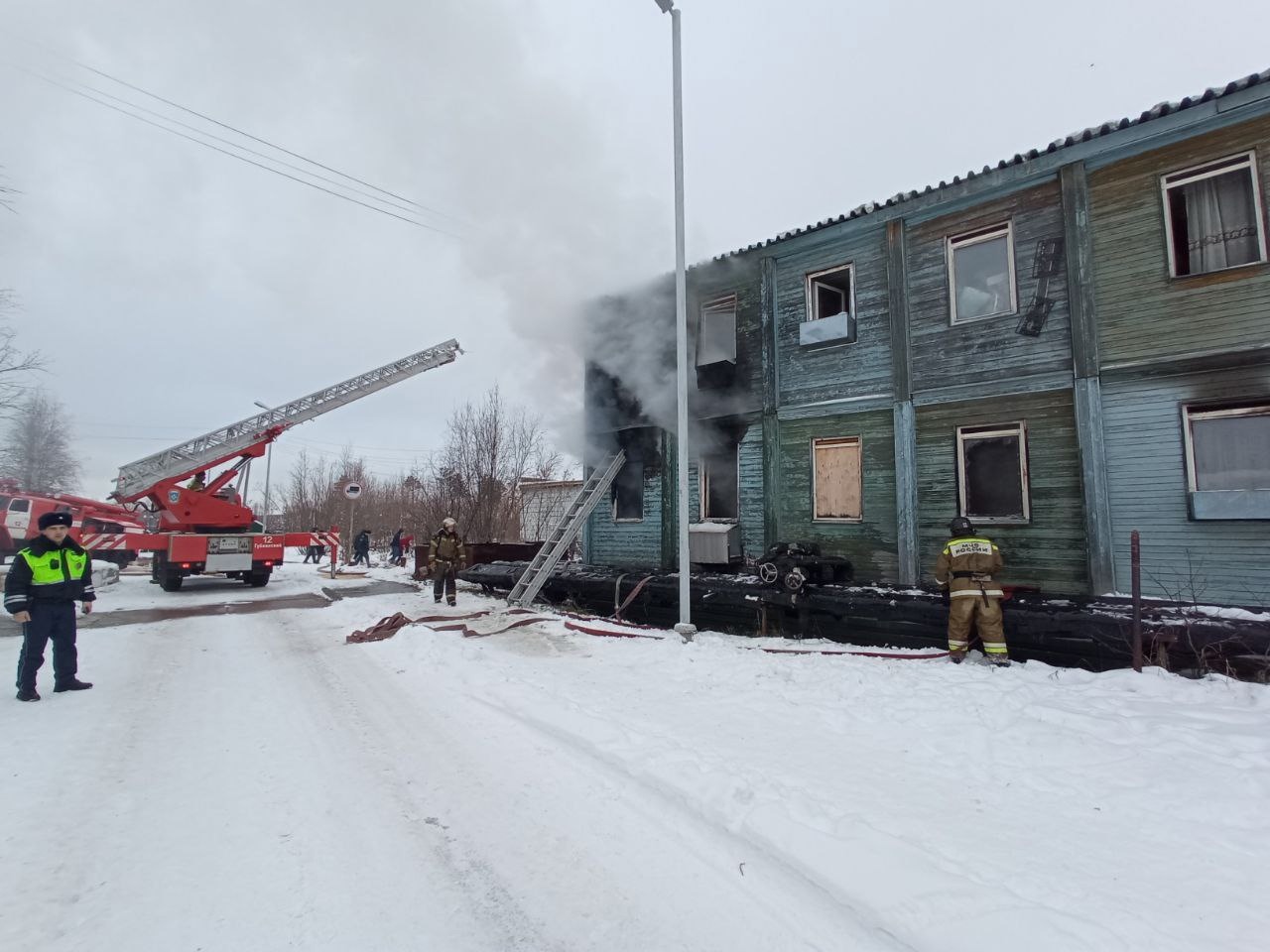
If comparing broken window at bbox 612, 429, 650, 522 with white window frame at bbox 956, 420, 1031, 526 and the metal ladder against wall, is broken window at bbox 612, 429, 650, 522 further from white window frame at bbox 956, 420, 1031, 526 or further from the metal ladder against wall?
white window frame at bbox 956, 420, 1031, 526

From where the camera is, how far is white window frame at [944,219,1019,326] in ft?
27.6

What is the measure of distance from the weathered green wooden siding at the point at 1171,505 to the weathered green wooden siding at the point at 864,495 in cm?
274

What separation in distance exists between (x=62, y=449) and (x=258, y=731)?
55.6 meters

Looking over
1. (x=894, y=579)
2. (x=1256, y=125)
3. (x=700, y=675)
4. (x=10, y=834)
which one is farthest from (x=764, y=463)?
(x=10, y=834)

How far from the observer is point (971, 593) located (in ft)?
20.1

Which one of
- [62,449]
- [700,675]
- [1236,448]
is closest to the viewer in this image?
[700,675]

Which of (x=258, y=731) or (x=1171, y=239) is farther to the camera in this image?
(x=1171, y=239)

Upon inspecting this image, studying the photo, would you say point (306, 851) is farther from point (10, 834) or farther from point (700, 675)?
point (700, 675)

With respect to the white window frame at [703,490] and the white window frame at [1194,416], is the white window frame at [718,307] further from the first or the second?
the white window frame at [1194,416]

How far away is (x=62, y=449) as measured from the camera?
1720 inches

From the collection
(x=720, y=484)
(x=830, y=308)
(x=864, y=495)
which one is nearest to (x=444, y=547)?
(x=720, y=484)

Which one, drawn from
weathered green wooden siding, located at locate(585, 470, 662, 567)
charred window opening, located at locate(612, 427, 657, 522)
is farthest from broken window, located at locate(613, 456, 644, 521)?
weathered green wooden siding, located at locate(585, 470, 662, 567)

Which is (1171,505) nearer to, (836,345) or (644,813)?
(836,345)

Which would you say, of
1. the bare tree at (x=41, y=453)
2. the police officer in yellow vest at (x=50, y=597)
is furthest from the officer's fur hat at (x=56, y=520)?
the bare tree at (x=41, y=453)
